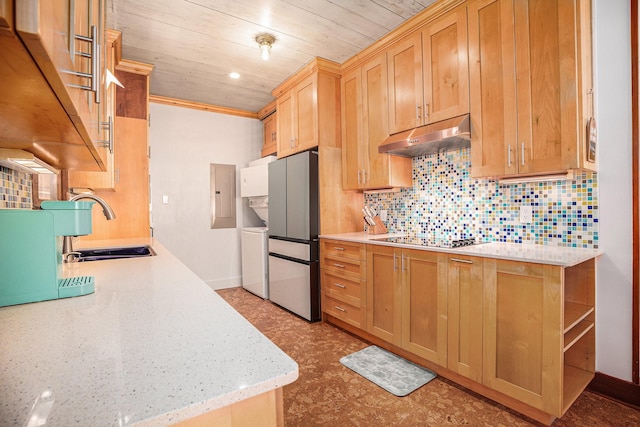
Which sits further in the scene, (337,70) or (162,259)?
(337,70)

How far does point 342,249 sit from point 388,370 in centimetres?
106

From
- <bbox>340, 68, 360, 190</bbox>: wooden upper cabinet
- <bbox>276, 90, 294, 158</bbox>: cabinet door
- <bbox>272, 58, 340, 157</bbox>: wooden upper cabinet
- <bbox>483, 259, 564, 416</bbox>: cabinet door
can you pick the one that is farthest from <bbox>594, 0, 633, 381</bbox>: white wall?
<bbox>276, 90, 294, 158</bbox>: cabinet door

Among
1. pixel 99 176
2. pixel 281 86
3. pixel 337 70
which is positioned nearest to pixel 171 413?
pixel 99 176

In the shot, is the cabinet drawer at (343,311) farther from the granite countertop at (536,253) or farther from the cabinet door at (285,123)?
the cabinet door at (285,123)

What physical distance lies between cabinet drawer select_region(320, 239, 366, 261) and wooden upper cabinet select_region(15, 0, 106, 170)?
2.18 metres

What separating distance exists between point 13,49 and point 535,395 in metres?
2.22

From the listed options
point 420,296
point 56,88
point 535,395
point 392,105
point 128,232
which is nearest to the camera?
point 56,88

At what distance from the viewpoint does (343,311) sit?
2877 mm

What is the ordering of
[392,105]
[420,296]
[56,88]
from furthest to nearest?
[392,105] → [420,296] → [56,88]

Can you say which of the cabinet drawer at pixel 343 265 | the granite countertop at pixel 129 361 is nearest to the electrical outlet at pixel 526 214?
the cabinet drawer at pixel 343 265

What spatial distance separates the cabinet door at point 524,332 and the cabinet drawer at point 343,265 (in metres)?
1.08

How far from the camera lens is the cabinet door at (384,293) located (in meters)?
2.34

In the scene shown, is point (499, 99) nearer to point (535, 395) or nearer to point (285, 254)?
point (535, 395)

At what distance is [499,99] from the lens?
199 centimetres
